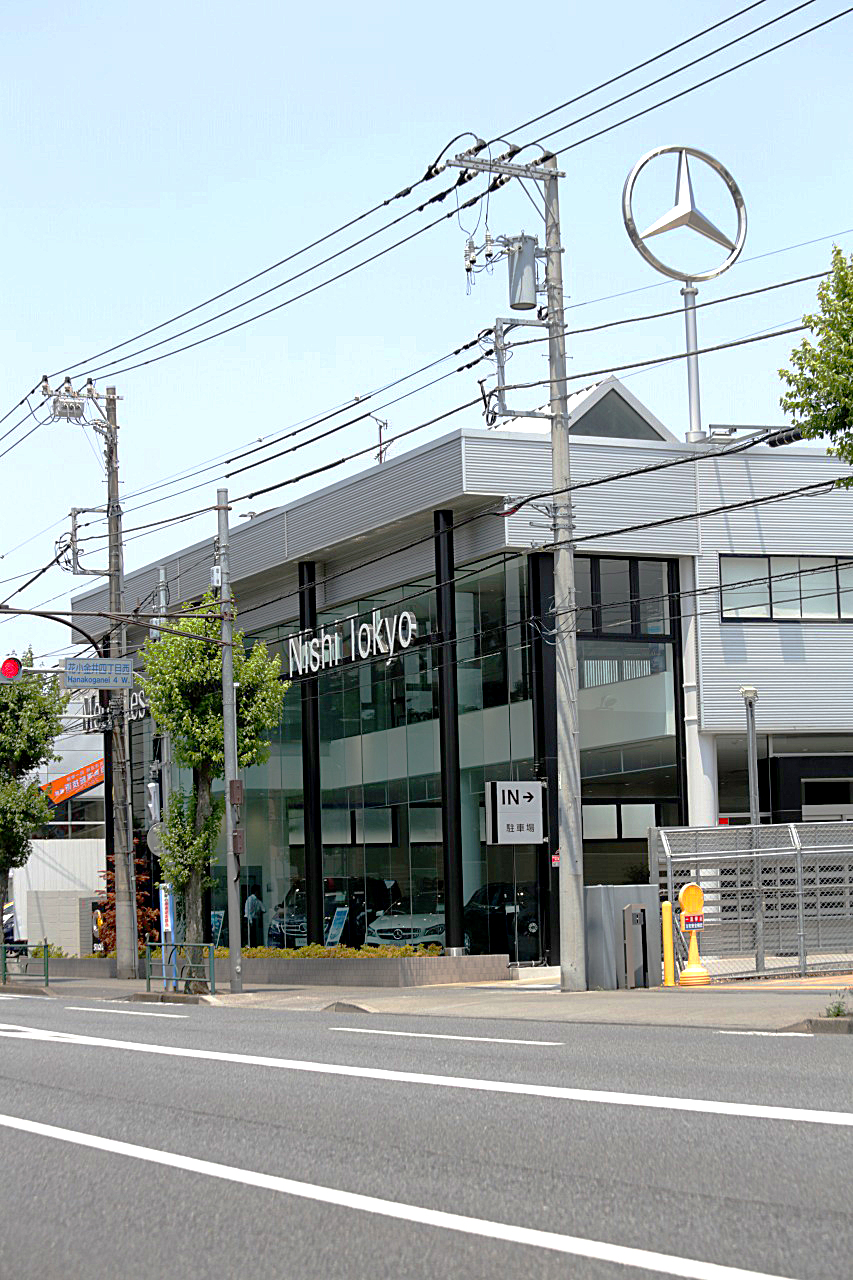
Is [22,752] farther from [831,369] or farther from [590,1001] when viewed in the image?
[831,369]

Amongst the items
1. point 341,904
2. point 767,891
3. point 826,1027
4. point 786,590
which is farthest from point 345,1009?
point 786,590

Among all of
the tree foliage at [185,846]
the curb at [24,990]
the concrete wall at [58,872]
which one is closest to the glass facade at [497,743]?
the tree foliage at [185,846]

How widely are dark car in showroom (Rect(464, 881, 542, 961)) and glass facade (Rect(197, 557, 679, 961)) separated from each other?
1.1 inches

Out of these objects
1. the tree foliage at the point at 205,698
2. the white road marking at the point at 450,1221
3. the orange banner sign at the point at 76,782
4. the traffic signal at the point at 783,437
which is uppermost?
the traffic signal at the point at 783,437

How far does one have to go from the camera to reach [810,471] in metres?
34.7

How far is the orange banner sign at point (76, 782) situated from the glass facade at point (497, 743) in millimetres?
26151

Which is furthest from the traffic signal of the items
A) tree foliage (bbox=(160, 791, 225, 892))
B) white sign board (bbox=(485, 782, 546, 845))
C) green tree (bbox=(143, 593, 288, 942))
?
tree foliage (bbox=(160, 791, 225, 892))

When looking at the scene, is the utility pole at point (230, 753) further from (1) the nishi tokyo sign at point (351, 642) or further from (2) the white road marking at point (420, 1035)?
(2) the white road marking at point (420, 1035)

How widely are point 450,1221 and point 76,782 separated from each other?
56167 millimetres

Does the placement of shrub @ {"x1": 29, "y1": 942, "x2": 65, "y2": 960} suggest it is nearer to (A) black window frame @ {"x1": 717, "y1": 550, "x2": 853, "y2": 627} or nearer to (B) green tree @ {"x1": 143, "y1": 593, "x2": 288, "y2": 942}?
(B) green tree @ {"x1": 143, "y1": 593, "x2": 288, "y2": 942}

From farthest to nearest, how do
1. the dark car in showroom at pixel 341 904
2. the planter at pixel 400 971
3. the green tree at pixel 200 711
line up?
the dark car in showroom at pixel 341 904 < the green tree at pixel 200 711 < the planter at pixel 400 971

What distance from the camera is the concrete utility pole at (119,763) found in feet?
117

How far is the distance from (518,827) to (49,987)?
13.6 m

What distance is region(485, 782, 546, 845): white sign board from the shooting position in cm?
2870
